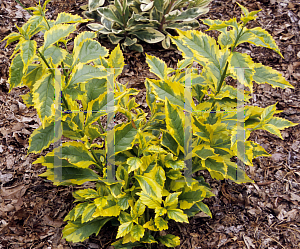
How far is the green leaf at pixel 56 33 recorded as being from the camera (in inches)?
50.1

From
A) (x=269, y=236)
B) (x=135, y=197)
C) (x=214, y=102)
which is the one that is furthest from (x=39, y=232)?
(x=269, y=236)

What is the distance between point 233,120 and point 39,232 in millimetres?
1551

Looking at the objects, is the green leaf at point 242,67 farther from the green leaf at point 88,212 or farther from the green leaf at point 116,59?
the green leaf at point 88,212

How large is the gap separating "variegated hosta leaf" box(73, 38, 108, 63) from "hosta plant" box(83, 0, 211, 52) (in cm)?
134

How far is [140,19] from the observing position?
2.71 metres

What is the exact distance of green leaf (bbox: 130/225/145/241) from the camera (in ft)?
4.95

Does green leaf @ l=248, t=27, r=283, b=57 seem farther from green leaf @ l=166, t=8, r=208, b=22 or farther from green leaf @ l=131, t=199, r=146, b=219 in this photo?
green leaf @ l=166, t=8, r=208, b=22

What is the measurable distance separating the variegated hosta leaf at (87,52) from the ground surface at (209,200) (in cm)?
115

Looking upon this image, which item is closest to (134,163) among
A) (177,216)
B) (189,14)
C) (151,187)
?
(151,187)

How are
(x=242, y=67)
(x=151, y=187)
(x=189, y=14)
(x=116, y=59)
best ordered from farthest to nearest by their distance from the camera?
(x=189, y=14)
(x=116, y=59)
(x=151, y=187)
(x=242, y=67)

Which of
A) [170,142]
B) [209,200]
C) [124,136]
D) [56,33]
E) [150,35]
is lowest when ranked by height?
[209,200]

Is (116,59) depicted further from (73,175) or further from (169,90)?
(73,175)

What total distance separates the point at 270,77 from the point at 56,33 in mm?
1090

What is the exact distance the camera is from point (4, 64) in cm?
270
